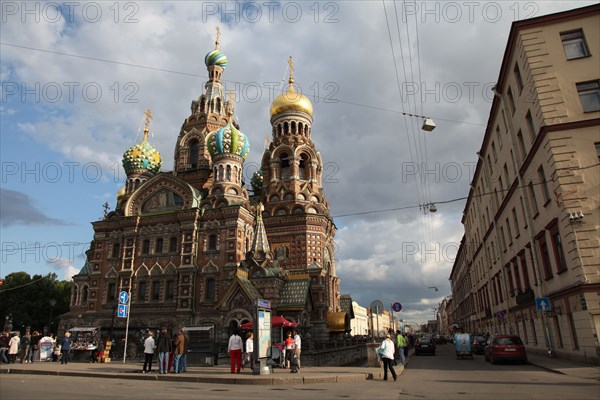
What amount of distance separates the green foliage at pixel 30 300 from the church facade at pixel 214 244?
21100 mm

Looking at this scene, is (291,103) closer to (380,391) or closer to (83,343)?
(83,343)

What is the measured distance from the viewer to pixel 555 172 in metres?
17.3

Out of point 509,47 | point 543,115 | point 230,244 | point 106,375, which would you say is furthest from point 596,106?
point 230,244

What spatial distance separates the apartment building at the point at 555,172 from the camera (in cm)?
1631

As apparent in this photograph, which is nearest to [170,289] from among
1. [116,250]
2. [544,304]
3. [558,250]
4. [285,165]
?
[116,250]

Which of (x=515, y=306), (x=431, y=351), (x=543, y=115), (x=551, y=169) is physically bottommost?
(x=431, y=351)

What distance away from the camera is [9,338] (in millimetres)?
20688

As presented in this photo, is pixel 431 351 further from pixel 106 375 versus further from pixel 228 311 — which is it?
pixel 106 375

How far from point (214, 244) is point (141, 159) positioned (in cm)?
1324

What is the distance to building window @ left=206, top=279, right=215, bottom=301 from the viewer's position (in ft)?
112

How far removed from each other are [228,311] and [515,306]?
1836 cm

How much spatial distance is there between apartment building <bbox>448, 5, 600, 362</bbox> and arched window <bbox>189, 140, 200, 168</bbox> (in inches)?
1171

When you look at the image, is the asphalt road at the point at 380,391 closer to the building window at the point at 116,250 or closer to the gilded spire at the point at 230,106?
the building window at the point at 116,250

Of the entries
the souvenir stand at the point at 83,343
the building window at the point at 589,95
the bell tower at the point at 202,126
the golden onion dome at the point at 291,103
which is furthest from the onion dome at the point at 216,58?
the building window at the point at 589,95
